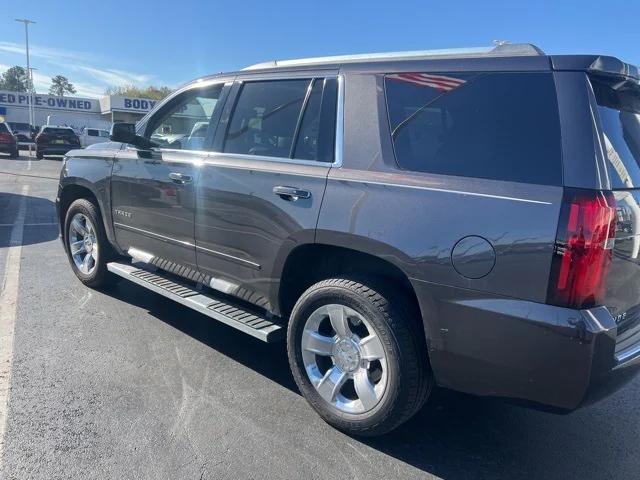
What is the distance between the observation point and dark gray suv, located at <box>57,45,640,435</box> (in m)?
2.23

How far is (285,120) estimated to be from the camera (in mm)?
3475

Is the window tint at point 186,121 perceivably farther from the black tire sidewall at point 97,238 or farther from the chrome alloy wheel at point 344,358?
the chrome alloy wheel at point 344,358

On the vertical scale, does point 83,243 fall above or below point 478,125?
below

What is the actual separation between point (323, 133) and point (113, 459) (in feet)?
6.92

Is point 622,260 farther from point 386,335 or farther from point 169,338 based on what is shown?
point 169,338

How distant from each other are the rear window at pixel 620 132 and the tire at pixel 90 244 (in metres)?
4.20

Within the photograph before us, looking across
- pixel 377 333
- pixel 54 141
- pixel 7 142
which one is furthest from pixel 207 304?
pixel 7 142

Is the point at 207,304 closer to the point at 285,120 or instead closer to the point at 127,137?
the point at 285,120

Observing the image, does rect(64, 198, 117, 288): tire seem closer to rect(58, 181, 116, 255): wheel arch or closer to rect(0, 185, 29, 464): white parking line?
rect(58, 181, 116, 255): wheel arch

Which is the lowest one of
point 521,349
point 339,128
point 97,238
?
point 97,238

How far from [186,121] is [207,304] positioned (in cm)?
159

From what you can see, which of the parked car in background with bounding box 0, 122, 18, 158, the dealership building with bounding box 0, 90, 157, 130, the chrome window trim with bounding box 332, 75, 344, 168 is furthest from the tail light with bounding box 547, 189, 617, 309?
the dealership building with bounding box 0, 90, 157, 130

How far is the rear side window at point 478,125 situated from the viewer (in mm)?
2332

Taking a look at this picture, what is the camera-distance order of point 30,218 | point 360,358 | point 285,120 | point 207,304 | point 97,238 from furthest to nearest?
point 30,218 → point 97,238 → point 207,304 → point 285,120 → point 360,358
